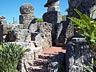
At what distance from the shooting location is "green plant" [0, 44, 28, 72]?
10273mm

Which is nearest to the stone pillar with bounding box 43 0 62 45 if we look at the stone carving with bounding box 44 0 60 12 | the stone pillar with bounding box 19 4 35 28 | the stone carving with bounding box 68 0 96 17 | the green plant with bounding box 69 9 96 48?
the stone carving with bounding box 44 0 60 12

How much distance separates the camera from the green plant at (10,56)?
10.3 metres

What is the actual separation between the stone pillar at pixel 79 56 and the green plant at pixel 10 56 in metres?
2.68

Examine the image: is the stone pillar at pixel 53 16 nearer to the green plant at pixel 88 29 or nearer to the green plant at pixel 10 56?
the green plant at pixel 10 56

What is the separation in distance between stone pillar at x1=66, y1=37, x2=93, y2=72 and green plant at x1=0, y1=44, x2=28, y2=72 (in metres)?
2.68

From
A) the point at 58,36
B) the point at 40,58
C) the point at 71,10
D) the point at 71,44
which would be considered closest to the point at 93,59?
the point at 71,44

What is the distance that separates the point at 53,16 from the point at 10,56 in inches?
315

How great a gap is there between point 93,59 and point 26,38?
6.46 metres

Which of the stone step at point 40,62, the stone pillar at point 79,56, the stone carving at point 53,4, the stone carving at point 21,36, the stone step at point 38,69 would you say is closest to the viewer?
the stone pillar at point 79,56

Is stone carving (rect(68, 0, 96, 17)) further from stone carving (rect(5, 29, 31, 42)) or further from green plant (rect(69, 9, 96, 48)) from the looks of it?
green plant (rect(69, 9, 96, 48))

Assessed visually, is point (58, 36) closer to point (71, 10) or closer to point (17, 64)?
point (71, 10)

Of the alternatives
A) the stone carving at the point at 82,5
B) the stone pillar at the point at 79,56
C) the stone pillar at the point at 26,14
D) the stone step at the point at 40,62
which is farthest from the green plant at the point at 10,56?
the stone pillar at the point at 26,14

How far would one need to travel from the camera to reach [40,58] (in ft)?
38.9

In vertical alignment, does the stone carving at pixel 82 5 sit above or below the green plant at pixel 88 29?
above
